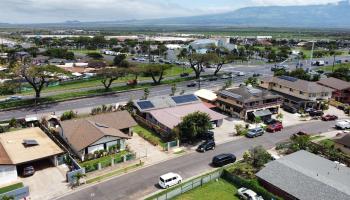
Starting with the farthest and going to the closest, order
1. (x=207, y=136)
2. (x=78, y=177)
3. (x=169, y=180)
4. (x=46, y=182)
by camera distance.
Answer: (x=207, y=136), (x=46, y=182), (x=169, y=180), (x=78, y=177)

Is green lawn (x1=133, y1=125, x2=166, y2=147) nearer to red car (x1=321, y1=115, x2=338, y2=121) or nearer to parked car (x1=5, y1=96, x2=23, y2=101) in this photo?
parked car (x1=5, y1=96, x2=23, y2=101)

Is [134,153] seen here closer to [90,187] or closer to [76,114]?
[90,187]

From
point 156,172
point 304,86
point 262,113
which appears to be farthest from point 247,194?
point 304,86

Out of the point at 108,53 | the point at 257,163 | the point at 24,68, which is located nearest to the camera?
the point at 257,163

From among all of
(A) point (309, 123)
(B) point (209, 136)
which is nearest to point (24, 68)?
(B) point (209, 136)

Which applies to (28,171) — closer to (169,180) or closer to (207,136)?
(169,180)

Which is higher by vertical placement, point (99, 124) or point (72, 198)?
point (99, 124)

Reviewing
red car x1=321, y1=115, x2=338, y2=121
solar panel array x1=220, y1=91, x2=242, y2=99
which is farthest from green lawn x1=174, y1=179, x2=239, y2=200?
red car x1=321, y1=115, x2=338, y2=121
